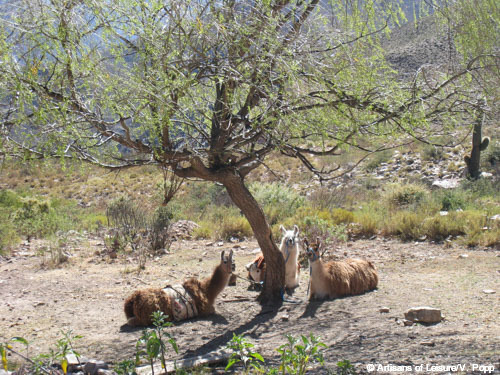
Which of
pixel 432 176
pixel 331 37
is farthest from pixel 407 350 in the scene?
pixel 432 176

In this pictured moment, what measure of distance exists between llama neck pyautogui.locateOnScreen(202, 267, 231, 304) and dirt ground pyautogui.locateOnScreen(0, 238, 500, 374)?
33 centimetres

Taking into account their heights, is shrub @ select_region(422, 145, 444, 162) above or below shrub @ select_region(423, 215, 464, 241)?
above

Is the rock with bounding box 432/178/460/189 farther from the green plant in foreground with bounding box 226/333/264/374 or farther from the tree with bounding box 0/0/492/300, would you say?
the green plant in foreground with bounding box 226/333/264/374

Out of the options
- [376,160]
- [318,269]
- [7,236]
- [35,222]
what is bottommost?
[318,269]

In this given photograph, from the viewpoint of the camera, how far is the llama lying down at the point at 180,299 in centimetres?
665

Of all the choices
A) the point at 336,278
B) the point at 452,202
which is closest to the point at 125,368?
the point at 336,278

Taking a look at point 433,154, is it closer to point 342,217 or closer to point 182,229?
point 342,217

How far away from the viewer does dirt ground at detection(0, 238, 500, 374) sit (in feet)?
16.6

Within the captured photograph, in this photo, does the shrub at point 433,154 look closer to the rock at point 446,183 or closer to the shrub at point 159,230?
the rock at point 446,183

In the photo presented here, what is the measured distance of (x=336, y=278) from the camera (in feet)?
24.4

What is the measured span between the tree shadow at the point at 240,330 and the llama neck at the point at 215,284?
0.63m

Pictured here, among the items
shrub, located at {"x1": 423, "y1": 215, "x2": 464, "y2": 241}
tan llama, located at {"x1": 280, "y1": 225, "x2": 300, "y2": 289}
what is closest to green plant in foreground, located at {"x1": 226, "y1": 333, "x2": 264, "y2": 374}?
tan llama, located at {"x1": 280, "y1": 225, "x2": 300, "y2": 289}

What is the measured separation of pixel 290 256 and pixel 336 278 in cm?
87

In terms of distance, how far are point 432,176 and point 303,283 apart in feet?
65.7
